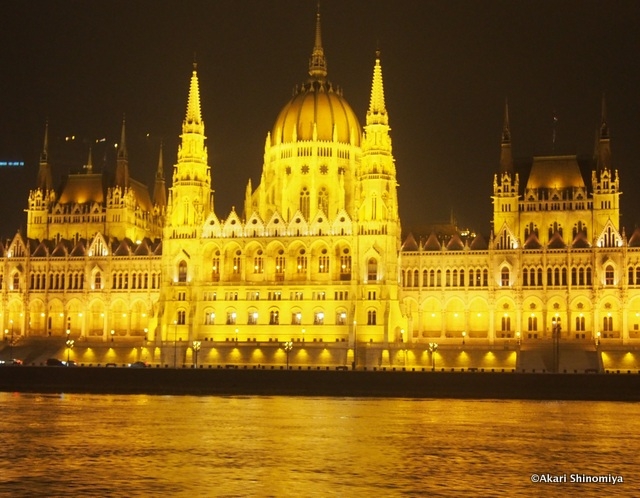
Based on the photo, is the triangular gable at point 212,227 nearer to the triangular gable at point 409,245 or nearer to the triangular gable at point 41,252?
the triangular gable at point 409,245

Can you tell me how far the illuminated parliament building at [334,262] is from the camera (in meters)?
119

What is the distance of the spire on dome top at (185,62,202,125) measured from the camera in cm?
13088

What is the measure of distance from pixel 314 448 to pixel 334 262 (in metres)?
62.3

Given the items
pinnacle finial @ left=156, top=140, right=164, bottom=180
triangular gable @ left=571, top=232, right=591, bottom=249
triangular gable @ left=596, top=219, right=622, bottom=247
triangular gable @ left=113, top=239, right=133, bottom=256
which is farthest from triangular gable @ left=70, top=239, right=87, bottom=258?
triangular gable @ left=596, top=219, right=622, bottom=247

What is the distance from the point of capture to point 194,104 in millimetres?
131875

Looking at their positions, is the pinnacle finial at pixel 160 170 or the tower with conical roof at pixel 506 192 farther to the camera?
the pinnacle finial at pixel 160 170

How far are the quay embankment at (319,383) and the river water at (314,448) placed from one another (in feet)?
22.6

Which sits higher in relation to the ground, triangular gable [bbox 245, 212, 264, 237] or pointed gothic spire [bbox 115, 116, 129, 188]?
pointed gothic spire [bbox 115, 116, 129, 188]

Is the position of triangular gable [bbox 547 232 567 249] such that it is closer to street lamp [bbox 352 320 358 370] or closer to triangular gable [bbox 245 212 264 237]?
street lamp [bbox 352 320 358 370]

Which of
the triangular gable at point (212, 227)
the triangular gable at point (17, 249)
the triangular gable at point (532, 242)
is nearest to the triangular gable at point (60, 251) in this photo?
the triangular gable at point (17, 249)

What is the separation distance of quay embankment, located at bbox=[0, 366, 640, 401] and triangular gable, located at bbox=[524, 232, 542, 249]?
3042cm

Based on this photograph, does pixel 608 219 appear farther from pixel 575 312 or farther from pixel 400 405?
pixel 400 405

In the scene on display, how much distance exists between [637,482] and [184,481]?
1899cm

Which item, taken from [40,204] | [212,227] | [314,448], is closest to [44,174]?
[40,204]
